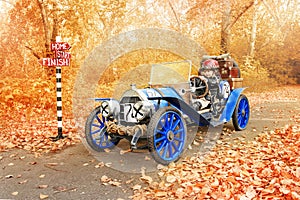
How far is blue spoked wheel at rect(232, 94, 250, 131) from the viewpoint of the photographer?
6.14 m

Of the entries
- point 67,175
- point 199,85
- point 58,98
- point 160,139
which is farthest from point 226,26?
point 67,175

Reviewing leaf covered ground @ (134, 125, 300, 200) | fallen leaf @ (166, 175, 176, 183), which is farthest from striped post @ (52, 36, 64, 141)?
fallen leaf @ (166, 175, 176, 183)

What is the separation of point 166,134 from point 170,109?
1.23ft

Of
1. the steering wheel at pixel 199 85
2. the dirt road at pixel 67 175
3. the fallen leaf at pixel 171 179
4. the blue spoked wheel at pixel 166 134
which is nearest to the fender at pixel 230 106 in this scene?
the steering wheel at pixel 199 85

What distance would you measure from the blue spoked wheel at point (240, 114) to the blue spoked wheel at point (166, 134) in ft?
6.83

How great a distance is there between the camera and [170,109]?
13.9 feet

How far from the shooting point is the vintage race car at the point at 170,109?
13.8ft

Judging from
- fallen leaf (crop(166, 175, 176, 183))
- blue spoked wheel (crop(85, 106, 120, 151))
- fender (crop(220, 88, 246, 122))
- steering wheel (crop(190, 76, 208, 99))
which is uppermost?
steering wheel (crop(190, 76, 208, 99))

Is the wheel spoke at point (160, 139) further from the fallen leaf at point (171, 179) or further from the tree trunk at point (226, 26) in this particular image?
the tree trunk at point (226, 26)

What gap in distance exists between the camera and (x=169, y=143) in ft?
13.9

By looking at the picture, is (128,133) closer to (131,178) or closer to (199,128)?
(131,178)

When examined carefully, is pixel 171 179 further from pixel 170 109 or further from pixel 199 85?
pixel 199 85

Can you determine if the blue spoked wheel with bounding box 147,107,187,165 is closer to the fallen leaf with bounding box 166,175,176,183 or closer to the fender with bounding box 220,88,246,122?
the fallen leaf with bounding box 166,175,176,183

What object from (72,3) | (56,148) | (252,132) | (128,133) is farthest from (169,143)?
(72,3)
